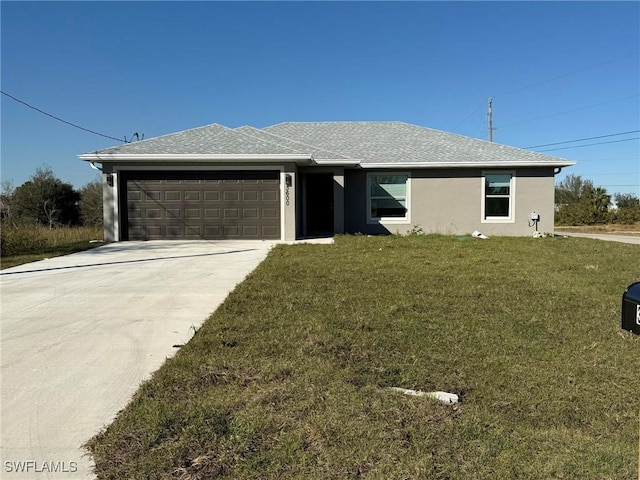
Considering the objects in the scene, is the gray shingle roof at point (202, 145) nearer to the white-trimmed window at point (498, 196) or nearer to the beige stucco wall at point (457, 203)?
the beige stucco wall at point (457, 203)

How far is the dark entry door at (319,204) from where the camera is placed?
760 inches

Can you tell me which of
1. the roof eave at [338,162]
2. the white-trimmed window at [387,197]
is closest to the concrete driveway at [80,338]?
the roof eave at [338,162]

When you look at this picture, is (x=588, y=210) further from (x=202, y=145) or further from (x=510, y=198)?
(x=202, y=145)

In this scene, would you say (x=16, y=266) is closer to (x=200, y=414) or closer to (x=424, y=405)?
(x=200, y=414)

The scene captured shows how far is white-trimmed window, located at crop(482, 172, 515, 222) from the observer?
1745cm

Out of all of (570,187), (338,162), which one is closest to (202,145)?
(338,162)

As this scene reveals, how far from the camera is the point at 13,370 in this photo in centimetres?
411

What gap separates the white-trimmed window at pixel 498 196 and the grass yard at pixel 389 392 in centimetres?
1082

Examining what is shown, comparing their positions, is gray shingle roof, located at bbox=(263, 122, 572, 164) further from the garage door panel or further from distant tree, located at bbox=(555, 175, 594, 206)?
distant tree, located at bbox=(555, 175, 594, 206)

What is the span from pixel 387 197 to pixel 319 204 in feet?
11.2

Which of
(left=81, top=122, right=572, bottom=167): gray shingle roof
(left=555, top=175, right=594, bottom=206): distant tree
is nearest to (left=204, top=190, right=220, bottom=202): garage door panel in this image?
(left=81, top=122, right=572, bottom=167): gray shingle roof

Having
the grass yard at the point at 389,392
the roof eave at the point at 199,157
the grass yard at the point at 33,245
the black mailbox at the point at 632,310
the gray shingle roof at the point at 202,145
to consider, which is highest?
the gray shingle roof at the point at 202,145

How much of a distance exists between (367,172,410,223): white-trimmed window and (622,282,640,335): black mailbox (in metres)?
15.7

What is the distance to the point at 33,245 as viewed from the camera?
45.0 ft
